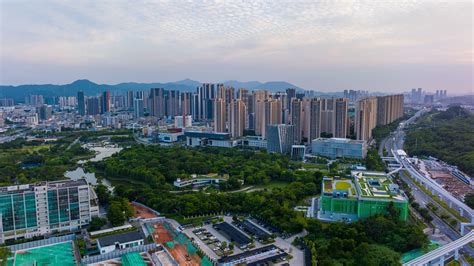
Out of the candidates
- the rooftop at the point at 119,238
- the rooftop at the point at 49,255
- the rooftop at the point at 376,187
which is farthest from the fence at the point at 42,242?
the rooftop at the point at 376,187

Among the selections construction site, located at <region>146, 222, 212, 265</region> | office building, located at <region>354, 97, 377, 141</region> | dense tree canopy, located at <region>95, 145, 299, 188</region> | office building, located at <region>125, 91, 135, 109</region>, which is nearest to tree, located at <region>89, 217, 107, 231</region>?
construction site, located at <region>146, 222, 212, 265</region>

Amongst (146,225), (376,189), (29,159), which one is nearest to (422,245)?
(376,189)

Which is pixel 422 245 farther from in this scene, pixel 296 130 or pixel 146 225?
pixel 296 130

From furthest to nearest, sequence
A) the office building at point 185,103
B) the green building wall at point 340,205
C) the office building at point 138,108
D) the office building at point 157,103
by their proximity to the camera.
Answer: the office building at point 138,108 → the office building at point 157,103 → the office building at point 185,103 → the green building wall at point 340,205

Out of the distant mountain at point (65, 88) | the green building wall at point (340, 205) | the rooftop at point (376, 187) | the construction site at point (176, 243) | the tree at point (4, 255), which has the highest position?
the distant mountain at point (65, 88)

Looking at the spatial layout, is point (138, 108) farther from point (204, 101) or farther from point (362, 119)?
point (362, 119)

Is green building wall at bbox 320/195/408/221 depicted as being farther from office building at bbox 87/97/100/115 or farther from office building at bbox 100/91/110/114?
office building at bbox 100/91/110/114

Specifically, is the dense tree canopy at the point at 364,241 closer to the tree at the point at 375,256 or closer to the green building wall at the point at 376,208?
the tree at the point at 375,256
